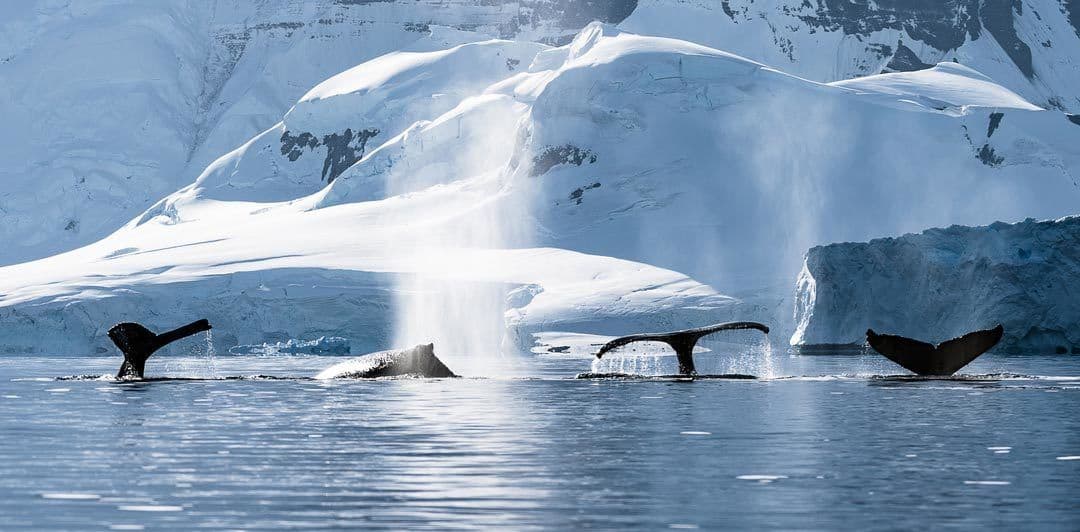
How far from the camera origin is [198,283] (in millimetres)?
117125

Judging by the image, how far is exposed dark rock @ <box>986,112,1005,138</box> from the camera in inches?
5320

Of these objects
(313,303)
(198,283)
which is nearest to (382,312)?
(313,303)

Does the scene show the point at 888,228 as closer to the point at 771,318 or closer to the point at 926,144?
the point at 926,144

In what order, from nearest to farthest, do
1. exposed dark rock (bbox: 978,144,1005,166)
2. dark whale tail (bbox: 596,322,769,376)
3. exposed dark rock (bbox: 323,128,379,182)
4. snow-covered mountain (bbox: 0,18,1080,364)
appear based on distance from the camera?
dark whale tail (bbox: 596,322,769,376), snow-covered mountain (bbox: 0,18,1080,364), exposed dark rock (bbox: 978,144,1005,166), exposed dark rock (bbox: 323,128,379,182)

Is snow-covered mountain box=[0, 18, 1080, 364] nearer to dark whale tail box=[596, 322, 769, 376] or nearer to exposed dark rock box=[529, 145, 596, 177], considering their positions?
exposed dark rock box=[529, 145, 596, 177]

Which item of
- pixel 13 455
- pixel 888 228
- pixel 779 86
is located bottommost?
pixel 13 455

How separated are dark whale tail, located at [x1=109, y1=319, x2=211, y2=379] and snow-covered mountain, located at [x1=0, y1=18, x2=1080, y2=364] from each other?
63.2 metres

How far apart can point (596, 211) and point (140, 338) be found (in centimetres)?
9965

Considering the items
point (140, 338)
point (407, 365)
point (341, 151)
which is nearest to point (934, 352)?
point (407, 365)

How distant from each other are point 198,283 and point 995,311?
196ft

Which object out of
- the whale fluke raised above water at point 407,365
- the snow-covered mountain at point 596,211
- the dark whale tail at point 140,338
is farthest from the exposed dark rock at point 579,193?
the dark whale tail at point 140,338

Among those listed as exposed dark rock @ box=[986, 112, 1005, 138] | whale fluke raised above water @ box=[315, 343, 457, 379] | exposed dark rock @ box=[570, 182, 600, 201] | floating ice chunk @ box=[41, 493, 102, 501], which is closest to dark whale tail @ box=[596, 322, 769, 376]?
whale fluke raised above water @ box=[315, 343, 457, 379]

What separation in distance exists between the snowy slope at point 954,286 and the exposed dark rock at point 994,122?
5254 centimetres

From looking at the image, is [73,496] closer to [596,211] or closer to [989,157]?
[596,211]
